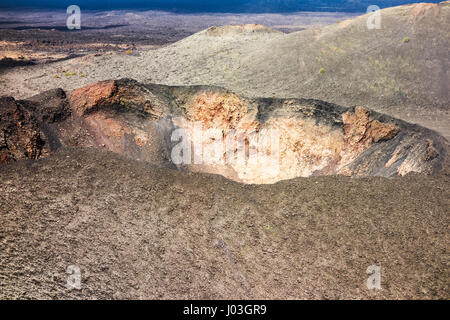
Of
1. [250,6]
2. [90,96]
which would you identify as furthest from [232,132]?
[250,6]

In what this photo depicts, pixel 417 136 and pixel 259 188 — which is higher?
pixel 417 136

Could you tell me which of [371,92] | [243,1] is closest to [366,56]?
[371,92]

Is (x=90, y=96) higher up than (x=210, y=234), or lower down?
higher up

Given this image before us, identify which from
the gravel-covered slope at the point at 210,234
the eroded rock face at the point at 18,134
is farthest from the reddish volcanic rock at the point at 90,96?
the gravel-covered slope at the point at 210,234

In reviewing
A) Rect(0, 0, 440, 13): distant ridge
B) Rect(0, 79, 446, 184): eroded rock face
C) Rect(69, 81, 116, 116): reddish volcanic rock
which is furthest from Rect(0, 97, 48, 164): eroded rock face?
Rect(0, 0, 440, 13): distant ridge

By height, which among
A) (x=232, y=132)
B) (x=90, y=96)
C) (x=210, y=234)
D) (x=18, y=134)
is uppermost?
(x=90, y=96)

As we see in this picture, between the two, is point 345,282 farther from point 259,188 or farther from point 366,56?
point 366,56

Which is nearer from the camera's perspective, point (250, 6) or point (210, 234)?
point (210, 234)

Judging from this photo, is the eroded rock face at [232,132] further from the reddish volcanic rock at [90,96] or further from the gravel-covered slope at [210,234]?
the gravel-covered slope at [210,234]

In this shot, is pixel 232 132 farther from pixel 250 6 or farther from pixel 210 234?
pixel 250 6
